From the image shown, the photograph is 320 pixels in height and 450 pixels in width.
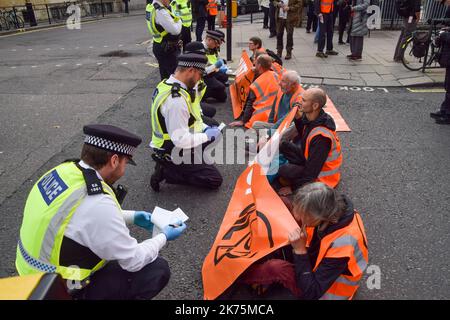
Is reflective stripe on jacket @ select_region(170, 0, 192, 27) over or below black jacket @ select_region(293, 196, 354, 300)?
over

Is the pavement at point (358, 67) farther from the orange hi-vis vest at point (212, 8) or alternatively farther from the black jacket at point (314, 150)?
the black jacket at point (314, 150)

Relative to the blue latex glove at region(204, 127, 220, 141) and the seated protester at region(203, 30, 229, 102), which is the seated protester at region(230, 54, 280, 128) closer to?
the seated protester at region(203, 30, 229, 102)

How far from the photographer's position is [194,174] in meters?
4.27

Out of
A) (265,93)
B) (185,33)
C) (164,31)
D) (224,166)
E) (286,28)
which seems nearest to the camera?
(224,166)

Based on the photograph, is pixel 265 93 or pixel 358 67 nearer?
pixel 265 93

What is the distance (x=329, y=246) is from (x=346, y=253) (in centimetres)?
11

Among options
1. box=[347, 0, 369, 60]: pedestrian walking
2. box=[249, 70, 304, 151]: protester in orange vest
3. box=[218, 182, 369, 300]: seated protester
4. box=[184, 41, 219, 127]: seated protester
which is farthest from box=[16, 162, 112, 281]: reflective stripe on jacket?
box=[347, 0, 369, 60]: pedestrian walking

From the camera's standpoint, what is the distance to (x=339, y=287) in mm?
2465

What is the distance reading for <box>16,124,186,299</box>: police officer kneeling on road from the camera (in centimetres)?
204

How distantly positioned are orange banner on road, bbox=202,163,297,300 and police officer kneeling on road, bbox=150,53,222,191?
1.00 metres

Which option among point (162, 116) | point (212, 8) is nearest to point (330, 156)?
point (162, 116)

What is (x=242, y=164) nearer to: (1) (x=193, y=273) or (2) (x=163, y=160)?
(2) (x=163, y=160)

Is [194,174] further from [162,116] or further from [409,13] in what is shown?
[409,13]

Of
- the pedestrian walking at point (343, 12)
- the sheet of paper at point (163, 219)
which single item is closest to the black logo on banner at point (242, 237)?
the sheet of paper at point (163, 219)
